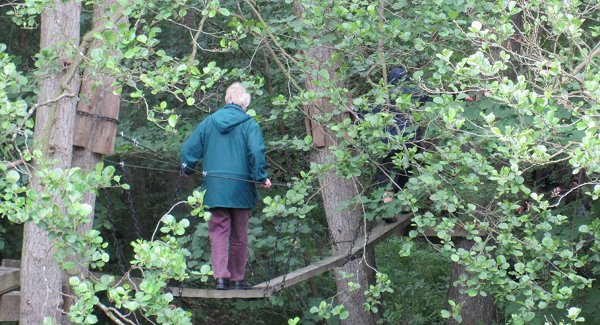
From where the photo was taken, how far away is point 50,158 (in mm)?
6961

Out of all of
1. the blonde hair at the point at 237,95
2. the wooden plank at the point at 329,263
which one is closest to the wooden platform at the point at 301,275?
the wooden plank at the point at 329,263

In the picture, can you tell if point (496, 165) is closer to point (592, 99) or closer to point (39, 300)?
point (592, 99)

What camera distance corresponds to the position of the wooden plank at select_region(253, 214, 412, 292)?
720 centimetres

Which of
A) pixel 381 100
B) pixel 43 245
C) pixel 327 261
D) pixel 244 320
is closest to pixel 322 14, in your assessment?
pixel 381 100

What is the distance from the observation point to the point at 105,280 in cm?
523

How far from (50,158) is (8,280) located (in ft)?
3.16

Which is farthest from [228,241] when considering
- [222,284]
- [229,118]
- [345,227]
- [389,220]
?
[345,227]

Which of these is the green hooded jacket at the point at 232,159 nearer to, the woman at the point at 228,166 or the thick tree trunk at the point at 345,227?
the woman at the point at 228,166

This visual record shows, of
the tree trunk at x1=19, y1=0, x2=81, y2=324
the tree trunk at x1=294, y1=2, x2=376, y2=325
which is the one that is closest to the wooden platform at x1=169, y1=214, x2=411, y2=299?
the tree trunk at x1=294, y1=2, x2=376, y2=325

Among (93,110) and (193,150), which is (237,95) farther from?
(93,110)

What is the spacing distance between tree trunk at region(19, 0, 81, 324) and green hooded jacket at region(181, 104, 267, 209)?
81cm

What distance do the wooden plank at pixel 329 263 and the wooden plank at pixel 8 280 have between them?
1645 mm

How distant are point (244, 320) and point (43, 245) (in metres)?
5.19

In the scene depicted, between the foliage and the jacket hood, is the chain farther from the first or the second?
the jacket hood
